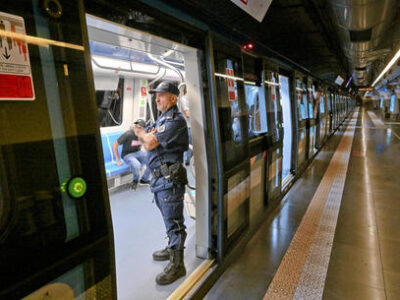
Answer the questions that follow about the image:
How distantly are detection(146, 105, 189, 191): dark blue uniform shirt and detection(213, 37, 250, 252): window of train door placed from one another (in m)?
0.35

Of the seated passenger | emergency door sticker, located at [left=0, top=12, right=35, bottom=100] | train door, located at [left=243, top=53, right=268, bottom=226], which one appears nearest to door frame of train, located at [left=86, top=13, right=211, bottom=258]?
train door, located at [left=243, top=53, right=268, bottom=226]

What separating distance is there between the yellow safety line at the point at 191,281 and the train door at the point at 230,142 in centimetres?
15

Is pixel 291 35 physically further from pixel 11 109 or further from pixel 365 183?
pixel 11 109

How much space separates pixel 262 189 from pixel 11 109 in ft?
10.6

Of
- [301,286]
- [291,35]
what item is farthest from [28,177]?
[291,35]

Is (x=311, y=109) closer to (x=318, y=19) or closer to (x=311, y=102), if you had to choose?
(x=311, y=102)

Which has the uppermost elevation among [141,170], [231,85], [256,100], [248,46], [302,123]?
[248,46]

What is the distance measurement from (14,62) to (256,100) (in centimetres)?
321

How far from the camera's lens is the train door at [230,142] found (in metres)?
2.33

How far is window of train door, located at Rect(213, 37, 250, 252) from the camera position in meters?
2.38

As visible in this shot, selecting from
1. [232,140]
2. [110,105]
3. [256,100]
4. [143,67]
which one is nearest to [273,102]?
[256,100]

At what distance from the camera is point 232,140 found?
2590 millimetres

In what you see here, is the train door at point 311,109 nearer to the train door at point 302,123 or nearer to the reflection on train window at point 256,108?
the train door at point 302,123

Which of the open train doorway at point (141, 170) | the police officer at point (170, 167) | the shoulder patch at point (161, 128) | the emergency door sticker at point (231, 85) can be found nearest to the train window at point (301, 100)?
the open train doorway at point (141, 170)
